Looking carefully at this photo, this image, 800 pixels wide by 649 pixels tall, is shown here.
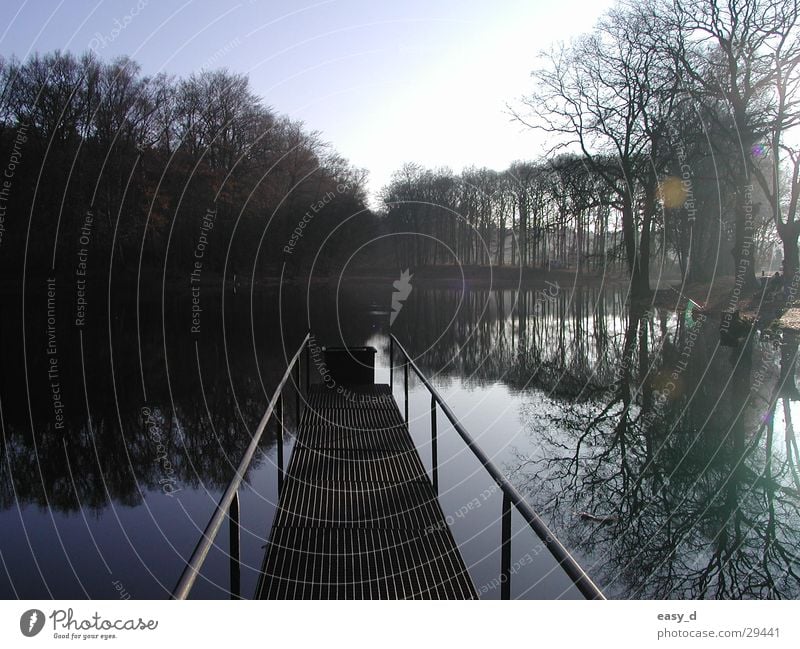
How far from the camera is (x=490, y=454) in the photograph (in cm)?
998

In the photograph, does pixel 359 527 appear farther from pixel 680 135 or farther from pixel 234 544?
pixel 680 135

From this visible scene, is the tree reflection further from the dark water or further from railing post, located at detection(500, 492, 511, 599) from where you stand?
railing post, located at detection(500, 492, 511, 599)

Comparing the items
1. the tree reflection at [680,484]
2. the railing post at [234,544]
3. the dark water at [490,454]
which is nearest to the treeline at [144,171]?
the dark water at [490,454]

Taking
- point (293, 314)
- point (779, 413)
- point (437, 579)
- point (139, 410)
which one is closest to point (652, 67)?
point (293, 314)

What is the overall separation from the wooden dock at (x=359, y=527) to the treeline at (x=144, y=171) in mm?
15134
